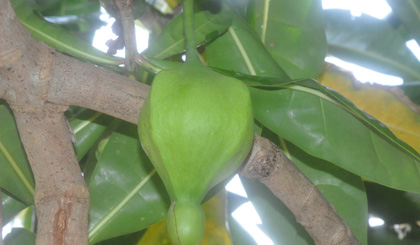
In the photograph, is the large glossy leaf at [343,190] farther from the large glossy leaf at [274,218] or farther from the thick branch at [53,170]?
the thick branch at [53,170]

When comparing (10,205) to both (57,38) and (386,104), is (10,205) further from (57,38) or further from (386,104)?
(386,104)

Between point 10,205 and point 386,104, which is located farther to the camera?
point 386,104

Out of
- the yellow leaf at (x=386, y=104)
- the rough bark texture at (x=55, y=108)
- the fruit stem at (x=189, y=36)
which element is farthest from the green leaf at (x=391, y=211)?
the fruit stem at (x=189, y=36)

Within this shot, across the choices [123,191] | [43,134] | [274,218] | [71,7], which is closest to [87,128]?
[123,191]

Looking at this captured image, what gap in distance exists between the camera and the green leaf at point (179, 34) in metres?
0.81

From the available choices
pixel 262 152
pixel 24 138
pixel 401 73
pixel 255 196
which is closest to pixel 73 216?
pixel 24 138

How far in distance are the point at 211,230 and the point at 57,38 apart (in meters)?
0.46

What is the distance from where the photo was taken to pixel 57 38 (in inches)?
29.4

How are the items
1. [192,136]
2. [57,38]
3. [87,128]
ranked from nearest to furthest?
[192,136], [57,38], [87,128]

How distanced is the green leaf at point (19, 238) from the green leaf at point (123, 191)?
0.31ft

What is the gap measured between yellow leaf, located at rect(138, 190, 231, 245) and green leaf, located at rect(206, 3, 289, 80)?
0.98 feet

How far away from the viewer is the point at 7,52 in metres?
0.60

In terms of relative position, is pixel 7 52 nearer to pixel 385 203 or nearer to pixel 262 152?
pixel 262 152

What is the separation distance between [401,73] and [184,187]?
2.46ft
